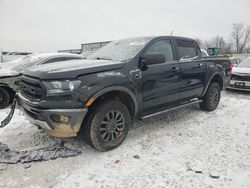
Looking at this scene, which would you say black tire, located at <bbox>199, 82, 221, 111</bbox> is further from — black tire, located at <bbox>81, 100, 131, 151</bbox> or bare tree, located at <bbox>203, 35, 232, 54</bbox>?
bare tree, located at <bbox>203, 35, 232, 54</bbox>

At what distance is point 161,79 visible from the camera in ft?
10.5

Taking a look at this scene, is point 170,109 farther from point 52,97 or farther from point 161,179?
point 52,97

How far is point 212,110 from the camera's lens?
4789mm

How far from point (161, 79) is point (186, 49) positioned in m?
1.30

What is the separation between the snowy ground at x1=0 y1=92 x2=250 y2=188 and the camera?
215 centimetres

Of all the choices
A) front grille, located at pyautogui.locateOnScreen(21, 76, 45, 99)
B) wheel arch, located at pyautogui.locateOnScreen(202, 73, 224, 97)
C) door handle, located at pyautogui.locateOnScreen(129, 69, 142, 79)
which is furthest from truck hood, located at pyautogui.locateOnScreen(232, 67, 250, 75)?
front grille, located at pyautogui.locateOnScreen(21, 76, 45, 99)

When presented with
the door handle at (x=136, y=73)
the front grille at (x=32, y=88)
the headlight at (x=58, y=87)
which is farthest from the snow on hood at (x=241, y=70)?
the front grille at (x=32, y=88)

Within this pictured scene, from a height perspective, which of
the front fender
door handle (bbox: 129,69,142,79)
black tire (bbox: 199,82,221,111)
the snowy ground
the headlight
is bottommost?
the snowy ground

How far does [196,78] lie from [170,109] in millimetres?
1083

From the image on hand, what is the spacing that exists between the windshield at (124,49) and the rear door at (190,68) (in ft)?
3.16

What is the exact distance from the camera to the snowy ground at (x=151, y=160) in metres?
2.15

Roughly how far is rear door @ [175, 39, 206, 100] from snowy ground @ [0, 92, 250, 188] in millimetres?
763

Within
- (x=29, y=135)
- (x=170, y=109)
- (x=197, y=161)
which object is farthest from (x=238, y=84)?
(x=29, y=135)

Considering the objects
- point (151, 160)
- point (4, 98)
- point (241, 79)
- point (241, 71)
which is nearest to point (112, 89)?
point (151, 160)
